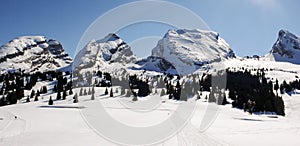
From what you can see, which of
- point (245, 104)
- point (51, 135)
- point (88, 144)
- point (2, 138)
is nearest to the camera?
→ point (88, 144)

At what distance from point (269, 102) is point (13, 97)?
83.2 metres

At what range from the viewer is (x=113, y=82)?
12838 cm

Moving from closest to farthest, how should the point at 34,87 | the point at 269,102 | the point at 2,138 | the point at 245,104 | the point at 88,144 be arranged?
the point at 88,144, the point at 2,138, the point at 269,102, the point at 245,104, the point at 34,87

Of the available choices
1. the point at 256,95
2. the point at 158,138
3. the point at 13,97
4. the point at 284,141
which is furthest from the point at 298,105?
the point at 13,97

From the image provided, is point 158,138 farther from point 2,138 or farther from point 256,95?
point 256,95

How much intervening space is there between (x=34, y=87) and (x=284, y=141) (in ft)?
398

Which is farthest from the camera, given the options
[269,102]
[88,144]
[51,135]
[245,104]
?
[245,104]

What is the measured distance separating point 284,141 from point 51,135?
20.3 meters

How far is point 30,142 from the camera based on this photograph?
19.9 meters

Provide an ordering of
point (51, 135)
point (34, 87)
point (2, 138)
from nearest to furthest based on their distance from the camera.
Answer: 1. point (2, 138)
2. point (51, 135)
3. point (34, 87)

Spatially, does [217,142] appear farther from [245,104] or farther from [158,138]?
[245,104]

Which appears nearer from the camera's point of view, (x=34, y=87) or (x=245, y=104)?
(x=245, y=104)

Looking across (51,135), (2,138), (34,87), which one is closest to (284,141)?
(51,135)

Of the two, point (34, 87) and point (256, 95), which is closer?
point (256, 95)
